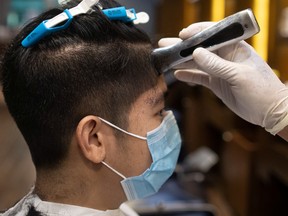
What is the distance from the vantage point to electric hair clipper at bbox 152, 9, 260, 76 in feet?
3.80

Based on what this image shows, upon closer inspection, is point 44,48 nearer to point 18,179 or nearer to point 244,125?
point 18,179

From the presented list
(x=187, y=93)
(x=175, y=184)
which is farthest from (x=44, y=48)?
(x=187, y=93)

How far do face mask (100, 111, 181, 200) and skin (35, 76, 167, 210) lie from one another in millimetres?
20

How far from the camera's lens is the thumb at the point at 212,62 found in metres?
1.21

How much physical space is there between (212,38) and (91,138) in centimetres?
44

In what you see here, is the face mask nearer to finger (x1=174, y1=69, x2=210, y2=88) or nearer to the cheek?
the cheek

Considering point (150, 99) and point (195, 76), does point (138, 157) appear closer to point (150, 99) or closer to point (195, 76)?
point (150, 99)

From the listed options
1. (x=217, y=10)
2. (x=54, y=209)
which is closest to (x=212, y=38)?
(x=54, y=209)

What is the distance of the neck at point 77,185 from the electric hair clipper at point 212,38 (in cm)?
37

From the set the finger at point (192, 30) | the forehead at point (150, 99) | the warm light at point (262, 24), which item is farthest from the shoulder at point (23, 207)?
the warm light at point (262, 24)

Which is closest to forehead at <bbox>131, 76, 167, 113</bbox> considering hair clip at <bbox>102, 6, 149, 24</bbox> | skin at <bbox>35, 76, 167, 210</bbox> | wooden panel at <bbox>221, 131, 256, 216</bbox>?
skin at <bbox>35, 76, 167, 210</bbox>

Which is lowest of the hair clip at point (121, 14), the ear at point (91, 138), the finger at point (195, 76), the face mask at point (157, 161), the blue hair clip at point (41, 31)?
the face mask at point (157, 161)

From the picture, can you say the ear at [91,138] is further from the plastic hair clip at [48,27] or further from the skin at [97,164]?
the plastic hair clip at [48,27]

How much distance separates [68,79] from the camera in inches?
46.8
